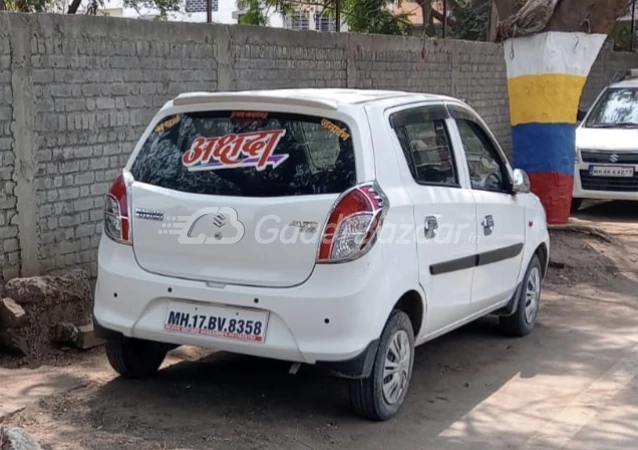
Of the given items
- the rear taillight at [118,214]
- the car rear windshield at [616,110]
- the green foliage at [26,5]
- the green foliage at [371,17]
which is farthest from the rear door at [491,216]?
the green foliage at [371,17]

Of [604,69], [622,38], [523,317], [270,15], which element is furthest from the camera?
[622,38]

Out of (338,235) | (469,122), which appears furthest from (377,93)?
(338,235)

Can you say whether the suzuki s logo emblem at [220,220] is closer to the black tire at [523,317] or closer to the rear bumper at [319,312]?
the rear bumper at [319,312]

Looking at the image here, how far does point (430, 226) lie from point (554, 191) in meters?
5.13

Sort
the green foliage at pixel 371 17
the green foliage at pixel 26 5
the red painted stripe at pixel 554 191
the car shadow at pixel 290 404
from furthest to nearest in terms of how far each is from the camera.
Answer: the green foliage at pixel 371 17
the green foliage at pixel 26 5
the red painted stripe at pixel 554 191
the car shadow at pixel 290 404

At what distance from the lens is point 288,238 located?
466cm

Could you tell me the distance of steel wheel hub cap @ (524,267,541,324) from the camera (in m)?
6.88

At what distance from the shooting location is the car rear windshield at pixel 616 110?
530 inches

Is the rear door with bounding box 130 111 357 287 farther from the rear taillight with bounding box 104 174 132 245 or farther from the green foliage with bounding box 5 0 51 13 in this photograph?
the green foliage with bounding box 5 0 51 13

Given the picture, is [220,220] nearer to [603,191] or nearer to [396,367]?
[396,367]

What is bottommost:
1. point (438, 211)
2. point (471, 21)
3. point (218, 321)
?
point (218, 321)

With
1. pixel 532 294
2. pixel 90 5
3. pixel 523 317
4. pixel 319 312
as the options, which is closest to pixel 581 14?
pixel 532 294

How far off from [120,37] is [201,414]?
12.1 feet

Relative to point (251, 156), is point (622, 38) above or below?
above
